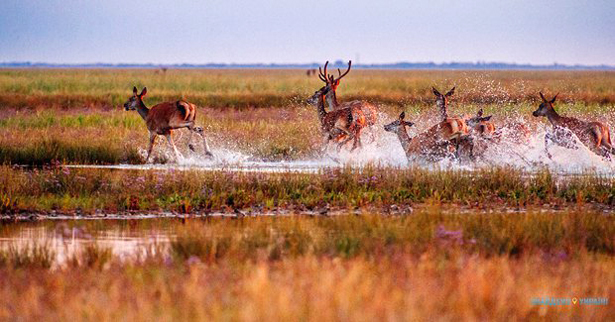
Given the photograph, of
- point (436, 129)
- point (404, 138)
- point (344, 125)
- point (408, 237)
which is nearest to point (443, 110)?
point (404, 138)

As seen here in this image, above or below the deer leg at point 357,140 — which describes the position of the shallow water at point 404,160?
below

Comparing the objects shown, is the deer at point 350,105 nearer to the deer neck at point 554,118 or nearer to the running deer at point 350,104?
the running deer at point 350,104

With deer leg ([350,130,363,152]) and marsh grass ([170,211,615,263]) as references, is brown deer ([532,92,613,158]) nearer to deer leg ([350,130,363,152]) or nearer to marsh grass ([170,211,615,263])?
deer leg ([350,130,363,152])

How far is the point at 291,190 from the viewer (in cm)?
1602

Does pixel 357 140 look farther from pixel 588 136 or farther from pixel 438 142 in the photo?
pixel 588 136

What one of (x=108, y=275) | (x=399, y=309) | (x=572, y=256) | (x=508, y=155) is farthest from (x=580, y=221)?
(x=508, y=155)

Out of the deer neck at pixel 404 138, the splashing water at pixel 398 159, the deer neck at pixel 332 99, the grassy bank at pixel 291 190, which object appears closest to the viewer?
the grassy bank at pixel 291 190

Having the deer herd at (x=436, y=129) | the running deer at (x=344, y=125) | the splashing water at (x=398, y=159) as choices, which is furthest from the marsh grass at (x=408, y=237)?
the running deer at (x=344, y=125)

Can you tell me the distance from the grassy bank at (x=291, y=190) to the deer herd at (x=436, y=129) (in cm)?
254

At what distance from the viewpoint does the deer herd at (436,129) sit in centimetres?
1955

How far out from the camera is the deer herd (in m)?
19.5

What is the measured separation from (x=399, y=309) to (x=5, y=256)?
454 centimetres

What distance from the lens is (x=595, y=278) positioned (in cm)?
933

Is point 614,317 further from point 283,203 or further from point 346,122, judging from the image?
point 346,122
